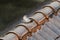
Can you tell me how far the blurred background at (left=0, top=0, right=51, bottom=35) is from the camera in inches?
699

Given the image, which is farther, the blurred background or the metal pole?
the blurred background

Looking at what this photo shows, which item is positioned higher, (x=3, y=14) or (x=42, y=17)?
(x=3, y=14)

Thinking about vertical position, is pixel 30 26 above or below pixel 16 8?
below

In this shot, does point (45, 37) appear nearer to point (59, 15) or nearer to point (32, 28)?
point (32, 28)

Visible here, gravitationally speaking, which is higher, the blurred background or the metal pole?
the blurred background

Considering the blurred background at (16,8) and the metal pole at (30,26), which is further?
the blurred background at (16,8)

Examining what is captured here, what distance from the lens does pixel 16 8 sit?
19938 millimetres

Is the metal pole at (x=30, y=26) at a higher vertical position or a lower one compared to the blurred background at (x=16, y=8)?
lower

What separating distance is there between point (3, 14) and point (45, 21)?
1497 centimetres

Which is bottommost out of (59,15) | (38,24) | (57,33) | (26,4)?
(57,33)

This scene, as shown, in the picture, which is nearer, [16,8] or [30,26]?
[30,26]

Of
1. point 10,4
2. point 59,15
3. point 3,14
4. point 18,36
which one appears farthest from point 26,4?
point 18,36

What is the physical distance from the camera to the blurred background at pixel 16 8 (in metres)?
17.8

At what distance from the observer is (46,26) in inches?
146
